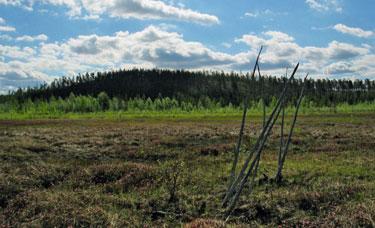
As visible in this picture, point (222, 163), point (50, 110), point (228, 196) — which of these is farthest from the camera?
point (50, 110)

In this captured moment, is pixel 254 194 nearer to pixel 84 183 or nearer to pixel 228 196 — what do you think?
pixel 228 196

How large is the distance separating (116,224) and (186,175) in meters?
6.00

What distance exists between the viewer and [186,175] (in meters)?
15.3

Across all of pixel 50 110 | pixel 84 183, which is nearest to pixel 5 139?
pixel 84 183

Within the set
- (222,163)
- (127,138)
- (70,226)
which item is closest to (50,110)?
(127,138)

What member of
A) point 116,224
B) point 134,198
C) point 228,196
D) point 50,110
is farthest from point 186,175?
point 50,110

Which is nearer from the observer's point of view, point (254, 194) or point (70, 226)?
point (70, 226)

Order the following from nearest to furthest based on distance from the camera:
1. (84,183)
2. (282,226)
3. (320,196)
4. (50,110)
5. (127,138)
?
1. (282,226)
2. (320,196)
3. (84,183)
4. (127,138)
5. (50,110)

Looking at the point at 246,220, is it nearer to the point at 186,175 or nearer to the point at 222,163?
the point at 186,175

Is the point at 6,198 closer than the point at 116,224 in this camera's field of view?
No

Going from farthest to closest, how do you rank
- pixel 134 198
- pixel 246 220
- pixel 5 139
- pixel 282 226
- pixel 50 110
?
pixel 50 110 → pixel 5 139 → pixel 134 198 → pixel 246 220 → pixel 282 226

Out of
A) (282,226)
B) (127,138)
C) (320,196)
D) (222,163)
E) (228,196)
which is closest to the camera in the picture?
(282,226)

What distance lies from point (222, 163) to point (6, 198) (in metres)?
10.0

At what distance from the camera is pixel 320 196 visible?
11.5 meters
